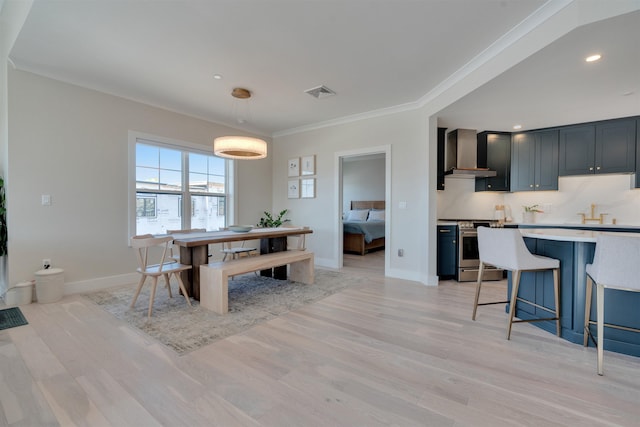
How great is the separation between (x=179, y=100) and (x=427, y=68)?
3419mm

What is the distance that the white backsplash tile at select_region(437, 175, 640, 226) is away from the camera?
4.12 metres

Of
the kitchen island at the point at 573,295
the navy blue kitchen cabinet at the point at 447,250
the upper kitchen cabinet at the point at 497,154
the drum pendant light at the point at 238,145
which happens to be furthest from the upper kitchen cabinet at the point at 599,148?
the drum pendant light at the point at 238,145

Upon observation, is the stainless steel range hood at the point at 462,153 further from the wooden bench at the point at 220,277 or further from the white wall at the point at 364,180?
the white wall at the point at 364,180

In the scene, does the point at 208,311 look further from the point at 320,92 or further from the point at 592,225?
the point at 592,225

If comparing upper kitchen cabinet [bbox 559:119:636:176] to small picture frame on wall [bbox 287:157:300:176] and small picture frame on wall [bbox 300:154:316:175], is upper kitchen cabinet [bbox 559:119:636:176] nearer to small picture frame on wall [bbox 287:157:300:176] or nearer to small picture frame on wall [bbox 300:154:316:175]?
small picture frame on wall [bbox 300:154:316:175]

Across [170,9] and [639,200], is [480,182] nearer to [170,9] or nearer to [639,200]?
[639,200]

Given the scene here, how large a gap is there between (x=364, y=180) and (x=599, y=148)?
215 inches

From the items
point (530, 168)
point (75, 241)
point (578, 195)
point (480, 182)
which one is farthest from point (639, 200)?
point (75, 241)

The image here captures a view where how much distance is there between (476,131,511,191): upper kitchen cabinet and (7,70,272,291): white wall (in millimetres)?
5255

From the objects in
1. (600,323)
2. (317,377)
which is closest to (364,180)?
(600,323)

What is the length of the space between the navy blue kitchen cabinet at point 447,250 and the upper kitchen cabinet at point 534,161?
1601mm

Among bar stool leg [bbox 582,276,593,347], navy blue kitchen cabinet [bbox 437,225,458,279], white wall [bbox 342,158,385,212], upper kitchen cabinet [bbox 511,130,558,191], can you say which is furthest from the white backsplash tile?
white wall [bbox 342,158,385,212]

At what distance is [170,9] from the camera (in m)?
2.16

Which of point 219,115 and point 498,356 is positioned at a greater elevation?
point 219,115
